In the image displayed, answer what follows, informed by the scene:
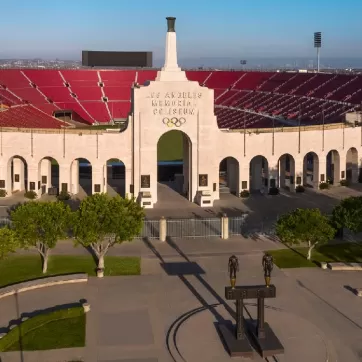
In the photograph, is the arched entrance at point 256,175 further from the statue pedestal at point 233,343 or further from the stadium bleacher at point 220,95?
the statue pedestal at point 233,343

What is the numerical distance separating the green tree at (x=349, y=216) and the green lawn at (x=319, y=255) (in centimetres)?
180

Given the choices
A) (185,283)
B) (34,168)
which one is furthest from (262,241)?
(34,168)

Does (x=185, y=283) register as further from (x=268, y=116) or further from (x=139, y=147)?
(x=268, y=116)

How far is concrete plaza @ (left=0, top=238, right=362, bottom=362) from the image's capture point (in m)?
29.8

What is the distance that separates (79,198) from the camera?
6278cm

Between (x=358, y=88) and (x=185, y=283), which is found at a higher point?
(x=358, y=88)

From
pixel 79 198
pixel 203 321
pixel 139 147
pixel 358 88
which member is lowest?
pixel 203 321

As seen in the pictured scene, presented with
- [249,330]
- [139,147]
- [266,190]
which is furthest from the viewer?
[266,190]

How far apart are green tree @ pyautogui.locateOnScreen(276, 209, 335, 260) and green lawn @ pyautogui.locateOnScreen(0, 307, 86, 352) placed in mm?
16374

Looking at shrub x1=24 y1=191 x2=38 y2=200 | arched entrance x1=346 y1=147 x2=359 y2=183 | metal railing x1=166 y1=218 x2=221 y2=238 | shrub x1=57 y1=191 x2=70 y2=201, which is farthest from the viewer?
arched entrance x1=346 y1=147 x2=359 y2=183

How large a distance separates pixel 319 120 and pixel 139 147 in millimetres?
39398

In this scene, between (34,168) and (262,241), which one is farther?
(34,168)

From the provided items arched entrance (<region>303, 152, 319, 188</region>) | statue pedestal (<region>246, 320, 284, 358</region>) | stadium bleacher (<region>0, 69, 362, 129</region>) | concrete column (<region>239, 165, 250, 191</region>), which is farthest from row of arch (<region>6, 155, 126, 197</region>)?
statue pedestal (<region>246, 320, 284, 358</region>)

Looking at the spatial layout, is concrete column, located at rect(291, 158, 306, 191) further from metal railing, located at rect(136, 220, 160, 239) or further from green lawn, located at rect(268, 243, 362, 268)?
metal railing, located at rect(136, 220, 160, 239)
